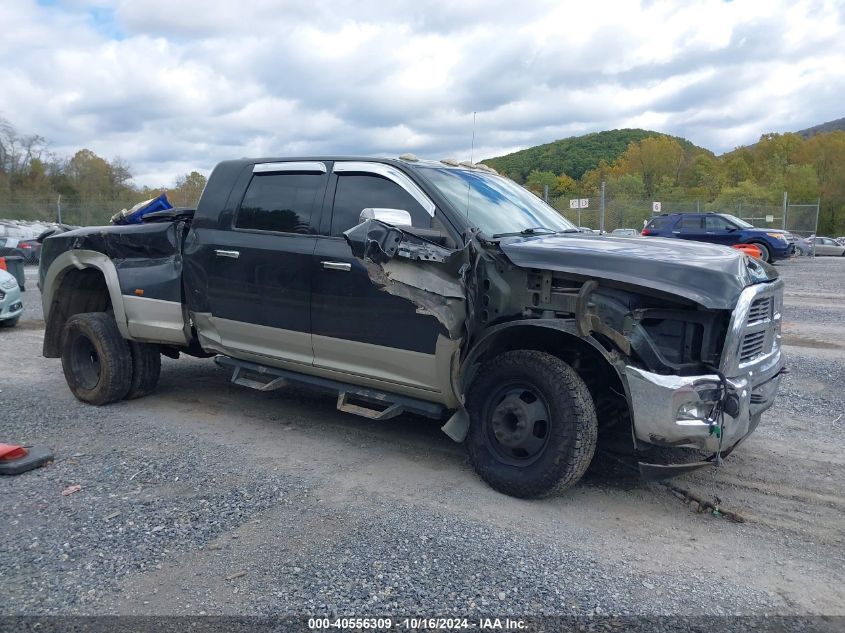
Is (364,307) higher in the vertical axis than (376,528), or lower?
higher

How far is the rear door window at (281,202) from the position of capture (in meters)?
5.23

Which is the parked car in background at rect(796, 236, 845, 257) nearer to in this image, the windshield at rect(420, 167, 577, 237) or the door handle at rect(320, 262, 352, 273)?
the windshield at rect(420, 167, 577, 237)

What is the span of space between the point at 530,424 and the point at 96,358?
429 centimetres

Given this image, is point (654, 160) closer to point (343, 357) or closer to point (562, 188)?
point (562, 188)

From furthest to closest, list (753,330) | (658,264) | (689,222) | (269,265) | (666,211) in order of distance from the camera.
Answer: (666,211)
(689,222)
(269,265)
(753,330)
(658,264)

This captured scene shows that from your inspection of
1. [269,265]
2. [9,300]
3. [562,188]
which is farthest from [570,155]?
[269,265]

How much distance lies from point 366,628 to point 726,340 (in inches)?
89.5

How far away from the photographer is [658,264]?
3803mm

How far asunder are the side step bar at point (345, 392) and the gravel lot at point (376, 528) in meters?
0.36

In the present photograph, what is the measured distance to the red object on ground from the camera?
4.76m

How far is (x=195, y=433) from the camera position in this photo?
5613 mm

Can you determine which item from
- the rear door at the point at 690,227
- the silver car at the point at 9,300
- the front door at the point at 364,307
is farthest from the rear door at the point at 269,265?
the rear door at the point at 690,227

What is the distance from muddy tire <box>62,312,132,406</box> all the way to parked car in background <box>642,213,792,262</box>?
1815cm

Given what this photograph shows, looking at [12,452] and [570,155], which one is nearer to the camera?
[12,452]
